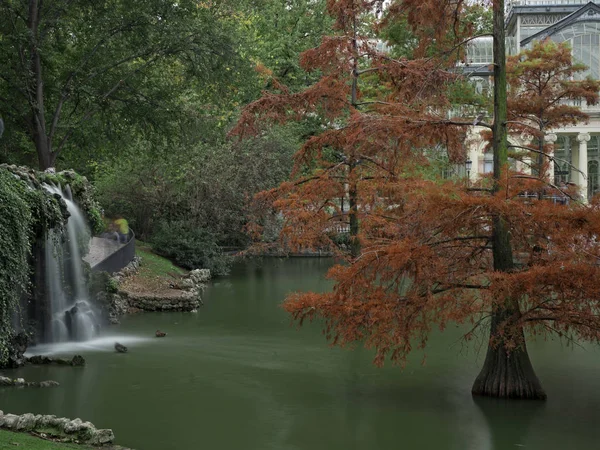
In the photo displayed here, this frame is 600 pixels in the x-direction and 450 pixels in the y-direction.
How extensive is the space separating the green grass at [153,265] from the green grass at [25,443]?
1715 cm

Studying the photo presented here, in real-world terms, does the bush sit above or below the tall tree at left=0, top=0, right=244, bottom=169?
below

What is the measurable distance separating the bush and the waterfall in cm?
1153

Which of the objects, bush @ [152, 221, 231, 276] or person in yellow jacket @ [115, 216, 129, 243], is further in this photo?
bush @ [152, 221, 231, 276]

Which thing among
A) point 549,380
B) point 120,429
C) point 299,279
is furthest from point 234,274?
point 120,429

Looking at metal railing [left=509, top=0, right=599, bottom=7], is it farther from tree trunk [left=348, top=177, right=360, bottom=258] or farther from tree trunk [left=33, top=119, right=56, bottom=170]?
tree trunk [left=348, top=177, right=360, bottom=258]

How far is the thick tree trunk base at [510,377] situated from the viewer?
12.7 metres

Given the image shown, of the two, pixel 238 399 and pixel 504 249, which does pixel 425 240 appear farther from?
pixel 238 399

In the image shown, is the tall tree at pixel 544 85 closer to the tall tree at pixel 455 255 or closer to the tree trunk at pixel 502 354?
the tall tree at pixel 455 255

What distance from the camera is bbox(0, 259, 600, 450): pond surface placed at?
10.9 m

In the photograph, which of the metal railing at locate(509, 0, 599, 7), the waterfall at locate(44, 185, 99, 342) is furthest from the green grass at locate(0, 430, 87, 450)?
the metal railing at locate(509, 0, 599, 7)

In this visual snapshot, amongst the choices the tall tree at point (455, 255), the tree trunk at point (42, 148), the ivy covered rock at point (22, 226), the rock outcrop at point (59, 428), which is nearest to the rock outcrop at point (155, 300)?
the tree trunk at point (42, 148)

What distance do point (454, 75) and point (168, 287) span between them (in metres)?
14.9

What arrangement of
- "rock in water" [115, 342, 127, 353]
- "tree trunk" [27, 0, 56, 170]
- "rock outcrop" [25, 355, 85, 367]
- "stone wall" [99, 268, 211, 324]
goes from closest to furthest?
"rock outcrop" [25, 355, 85, 367] → "rock in water" [115, 342, 127, 353] → "stone wall" [99, 268, 211, 324] → "tree trunk" [27, 0, 56, 170]

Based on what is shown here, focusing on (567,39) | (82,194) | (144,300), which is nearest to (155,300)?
(144,300)
